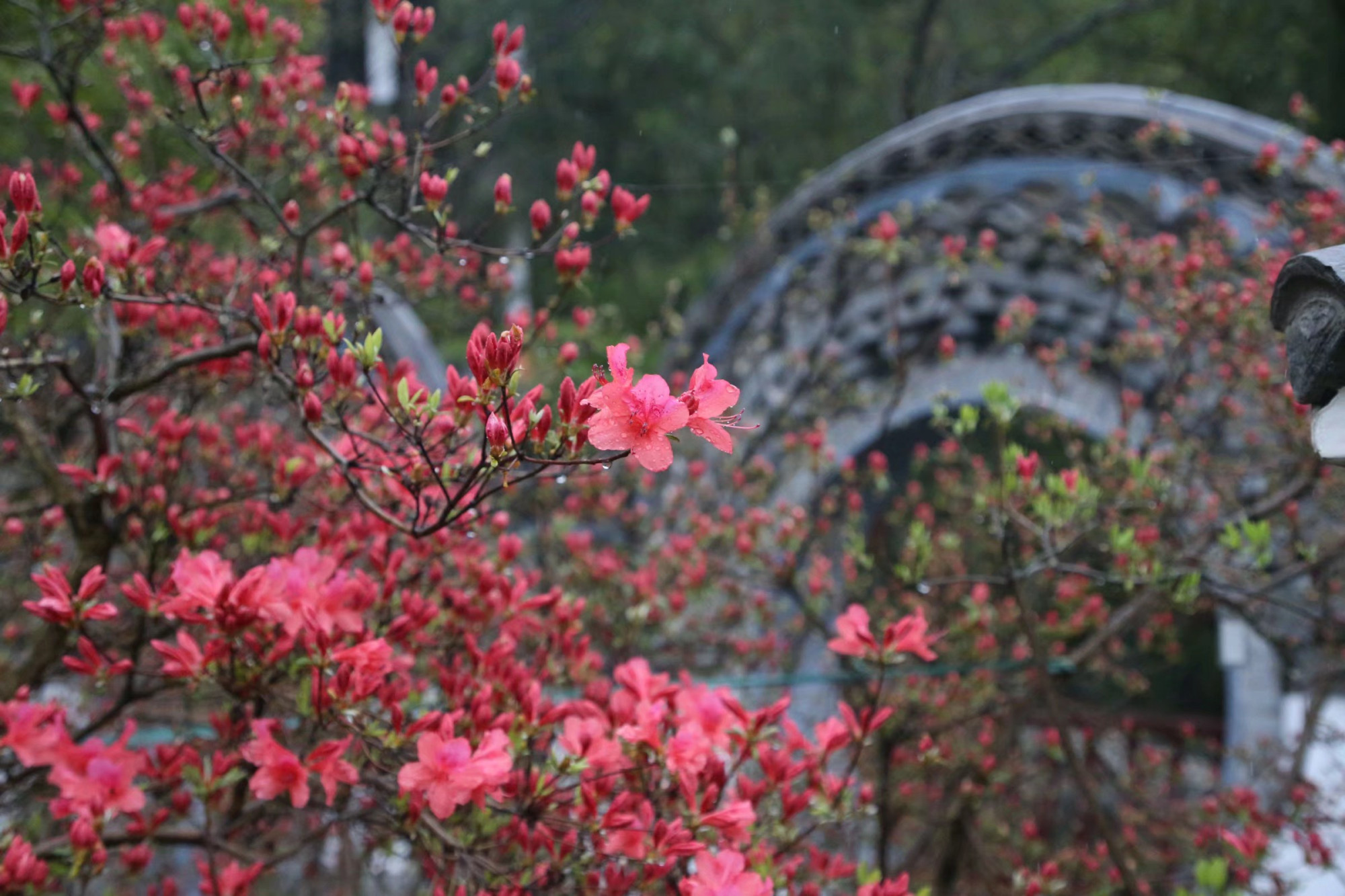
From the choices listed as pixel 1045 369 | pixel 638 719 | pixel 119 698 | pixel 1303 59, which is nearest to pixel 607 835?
pixel 638 719

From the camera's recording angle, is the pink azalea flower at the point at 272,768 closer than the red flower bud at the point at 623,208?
Yes

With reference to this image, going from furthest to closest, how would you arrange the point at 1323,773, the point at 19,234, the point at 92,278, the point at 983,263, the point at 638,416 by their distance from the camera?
the point at 983,263 → the point at 1323,773 → the point at 92,278 → the point at 19,234 → the point at 638,416

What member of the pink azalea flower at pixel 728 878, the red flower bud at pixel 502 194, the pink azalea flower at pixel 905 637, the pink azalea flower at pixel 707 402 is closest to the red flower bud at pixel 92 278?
the red flower bud at pixel 502 194

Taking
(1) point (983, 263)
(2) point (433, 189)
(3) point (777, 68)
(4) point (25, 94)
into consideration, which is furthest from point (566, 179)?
(3) point (777, 68)

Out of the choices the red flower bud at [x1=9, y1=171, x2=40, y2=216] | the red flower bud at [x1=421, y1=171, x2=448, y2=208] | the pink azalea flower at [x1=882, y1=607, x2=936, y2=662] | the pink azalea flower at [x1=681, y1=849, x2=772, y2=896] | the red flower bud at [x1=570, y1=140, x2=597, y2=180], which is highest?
the red flower bud at [x1=570, y1=140, x2=597, y2=180]

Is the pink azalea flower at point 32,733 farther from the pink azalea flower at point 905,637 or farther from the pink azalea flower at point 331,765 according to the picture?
the pink azalea flower at point 905,637

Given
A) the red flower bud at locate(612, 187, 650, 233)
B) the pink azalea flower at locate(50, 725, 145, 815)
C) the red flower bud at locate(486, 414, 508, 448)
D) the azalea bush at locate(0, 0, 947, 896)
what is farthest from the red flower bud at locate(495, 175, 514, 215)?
the pink azalea flower at locate(50, 725, 145, 815)

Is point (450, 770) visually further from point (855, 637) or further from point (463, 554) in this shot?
point (463, 554)

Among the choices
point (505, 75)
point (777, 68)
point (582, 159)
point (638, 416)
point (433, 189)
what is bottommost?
point (638, 416)

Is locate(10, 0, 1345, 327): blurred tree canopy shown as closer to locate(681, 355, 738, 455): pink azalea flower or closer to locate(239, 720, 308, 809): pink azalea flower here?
locate(239, 720, 308, 809): pink azalea flower

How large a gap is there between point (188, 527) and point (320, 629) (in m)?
0.55

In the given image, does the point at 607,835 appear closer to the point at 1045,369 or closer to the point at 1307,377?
the point at 1307,377

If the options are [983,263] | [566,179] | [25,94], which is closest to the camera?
[566,179]

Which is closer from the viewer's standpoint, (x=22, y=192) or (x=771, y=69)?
(x=22, y=192)
